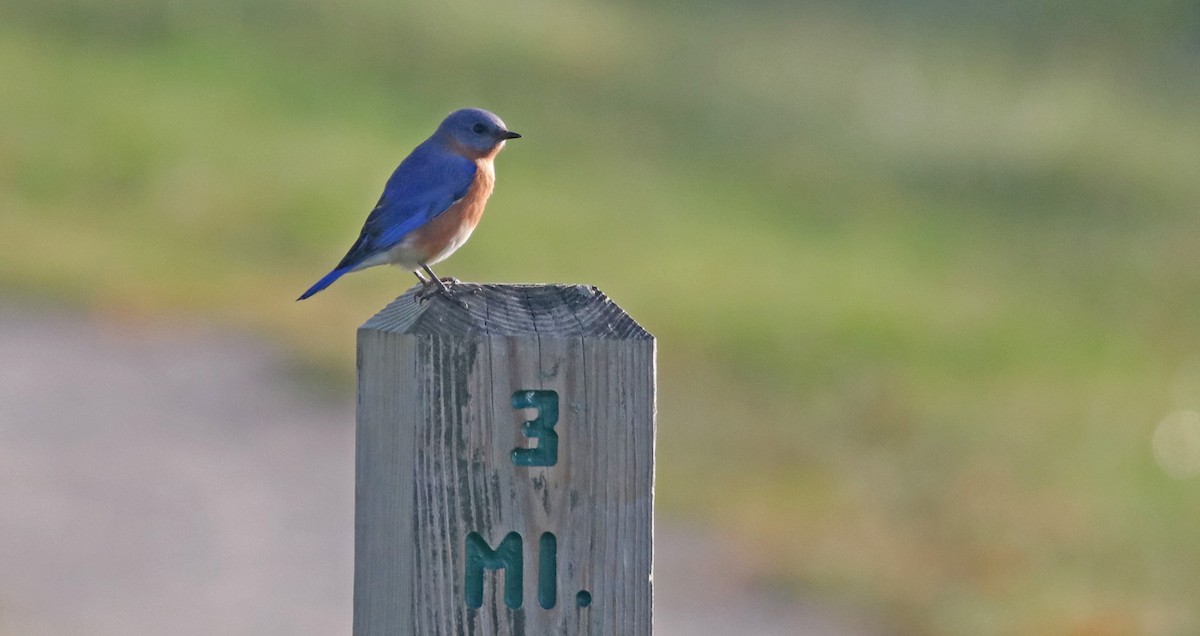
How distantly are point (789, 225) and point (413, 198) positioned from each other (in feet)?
23.9

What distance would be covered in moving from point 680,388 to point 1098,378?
103 inches

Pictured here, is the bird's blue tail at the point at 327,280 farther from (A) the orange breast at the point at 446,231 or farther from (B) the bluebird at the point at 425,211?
(A) the orange breast at the point at 446,231

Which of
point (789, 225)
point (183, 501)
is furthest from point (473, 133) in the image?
point (789, 225)

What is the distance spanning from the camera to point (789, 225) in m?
12.0

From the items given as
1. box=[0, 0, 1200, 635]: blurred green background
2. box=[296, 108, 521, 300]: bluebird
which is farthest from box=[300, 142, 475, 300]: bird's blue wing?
box=[0, 0, 1200, 635]: blurred green background

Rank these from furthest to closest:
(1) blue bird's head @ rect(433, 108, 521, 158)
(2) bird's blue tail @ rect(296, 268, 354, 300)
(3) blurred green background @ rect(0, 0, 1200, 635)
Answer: (3) blurred green background @ rect(0, 0, 1200, 635) < (1) blue bird's head @ rect(433, 108, 521, 158) < (2) bird's blue tail @ rect(296, 268, 354, 300)

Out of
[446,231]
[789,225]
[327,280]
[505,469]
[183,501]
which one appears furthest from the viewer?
[789,225]

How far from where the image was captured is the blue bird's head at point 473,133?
5.24 meters

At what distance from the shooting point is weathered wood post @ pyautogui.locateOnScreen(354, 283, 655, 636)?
2.40 m

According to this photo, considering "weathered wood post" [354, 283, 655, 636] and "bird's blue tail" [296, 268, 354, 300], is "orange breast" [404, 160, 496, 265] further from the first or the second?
"weathered wood post" [354, 283, 655, 636]

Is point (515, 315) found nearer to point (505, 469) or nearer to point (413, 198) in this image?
point (505, 469)

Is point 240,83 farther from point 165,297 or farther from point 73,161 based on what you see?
point 165,297

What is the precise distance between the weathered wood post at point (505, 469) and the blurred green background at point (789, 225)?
5.04 metres

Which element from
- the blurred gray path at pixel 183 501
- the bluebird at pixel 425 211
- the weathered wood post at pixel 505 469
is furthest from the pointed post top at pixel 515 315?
the blurred gray path at pixel 183 501
